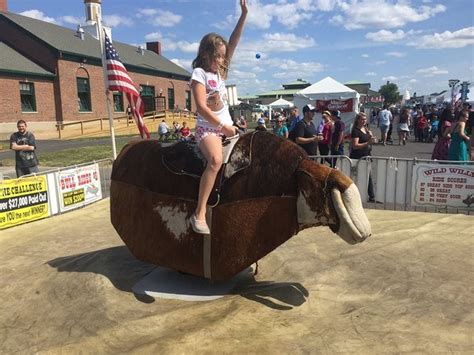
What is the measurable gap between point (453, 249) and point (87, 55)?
1487 inches

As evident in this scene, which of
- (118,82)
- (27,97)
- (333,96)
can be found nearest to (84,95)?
(27,97)

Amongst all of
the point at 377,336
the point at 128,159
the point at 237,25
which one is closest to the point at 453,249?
the point at 377,336

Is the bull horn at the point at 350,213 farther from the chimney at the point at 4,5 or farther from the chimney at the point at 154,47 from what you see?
the chimney at the point at 154,47

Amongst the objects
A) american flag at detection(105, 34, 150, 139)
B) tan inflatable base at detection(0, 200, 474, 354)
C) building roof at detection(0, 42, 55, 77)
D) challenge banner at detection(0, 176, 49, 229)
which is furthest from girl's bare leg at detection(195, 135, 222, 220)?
building roof at detection(0, 42, 55, 77)

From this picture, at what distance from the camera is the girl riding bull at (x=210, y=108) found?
3.74 metres

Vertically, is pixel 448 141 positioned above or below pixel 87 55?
below

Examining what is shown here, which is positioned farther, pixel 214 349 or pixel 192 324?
pixel 192 324

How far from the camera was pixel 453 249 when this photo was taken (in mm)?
5457

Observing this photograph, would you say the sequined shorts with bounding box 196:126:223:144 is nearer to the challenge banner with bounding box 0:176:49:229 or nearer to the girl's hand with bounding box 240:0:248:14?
the girl's hand with bounding box 240:0:248:14

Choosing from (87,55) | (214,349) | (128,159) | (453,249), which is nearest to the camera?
(214,349)

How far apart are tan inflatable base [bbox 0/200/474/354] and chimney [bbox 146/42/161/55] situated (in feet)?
185

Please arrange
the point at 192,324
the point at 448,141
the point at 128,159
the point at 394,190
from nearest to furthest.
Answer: the point at 192,324, the point at 128,159, the point at 394,190, the point at 448,141

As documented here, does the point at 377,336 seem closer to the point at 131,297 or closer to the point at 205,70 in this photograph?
the point at 131,297

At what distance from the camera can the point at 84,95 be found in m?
39.2
